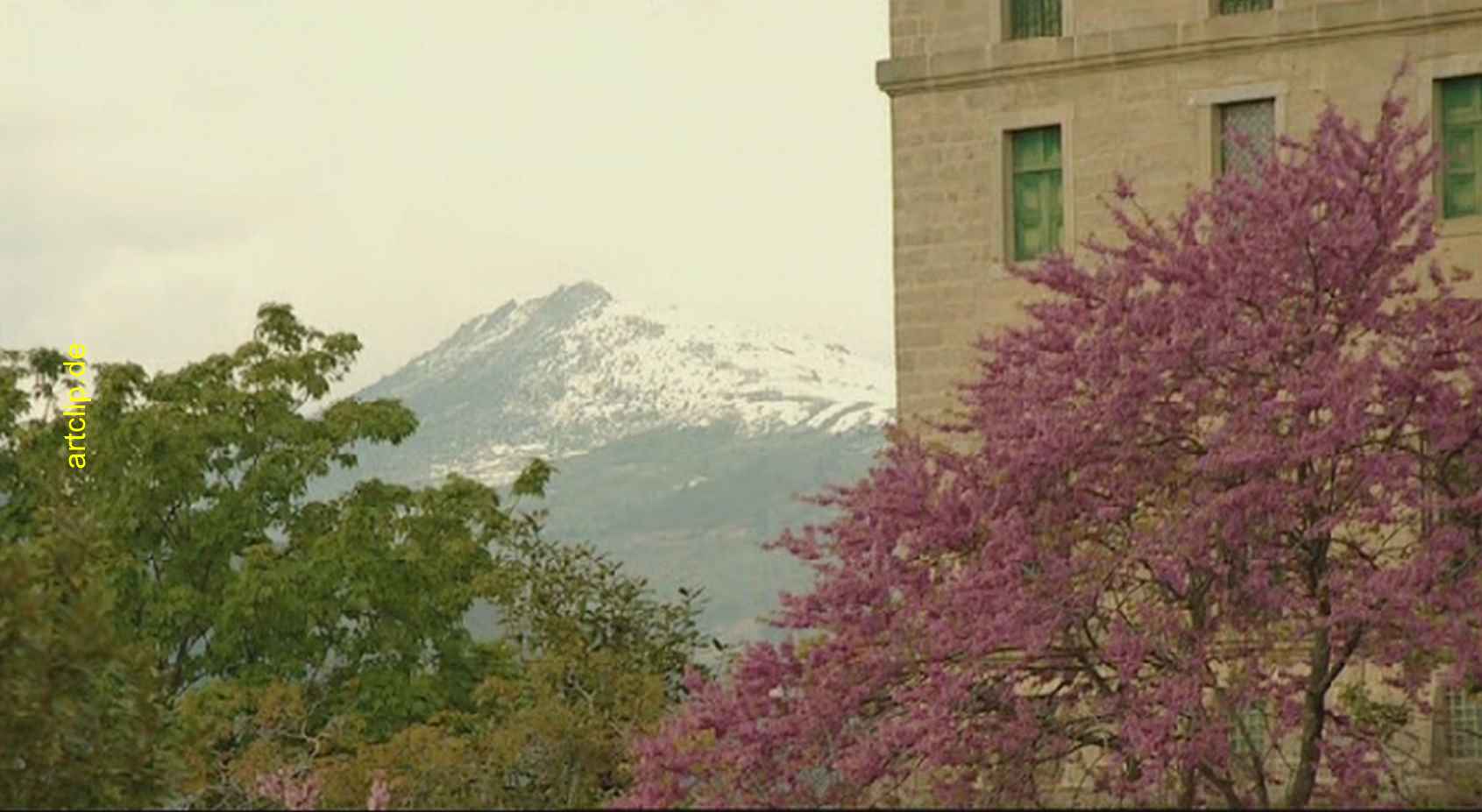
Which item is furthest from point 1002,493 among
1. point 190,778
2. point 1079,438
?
point 190,778

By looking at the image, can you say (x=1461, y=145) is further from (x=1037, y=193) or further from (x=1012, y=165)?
(x=1012, y=165)

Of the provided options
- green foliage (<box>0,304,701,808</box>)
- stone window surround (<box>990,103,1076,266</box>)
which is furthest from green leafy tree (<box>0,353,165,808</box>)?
stone window surround (<box>990,103,1076,266</box>)

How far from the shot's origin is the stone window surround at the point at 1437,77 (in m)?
48.8

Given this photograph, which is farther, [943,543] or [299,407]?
[299,407]

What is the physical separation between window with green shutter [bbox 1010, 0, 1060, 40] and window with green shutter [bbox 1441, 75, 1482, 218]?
6.01 meters

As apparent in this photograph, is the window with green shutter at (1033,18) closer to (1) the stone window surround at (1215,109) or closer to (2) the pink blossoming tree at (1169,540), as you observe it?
(1) the stone window surround at (1215,109)

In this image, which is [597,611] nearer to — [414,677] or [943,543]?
[414,677]

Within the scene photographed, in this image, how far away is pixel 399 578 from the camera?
5756 cm

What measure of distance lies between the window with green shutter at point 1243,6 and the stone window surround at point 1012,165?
2570mm

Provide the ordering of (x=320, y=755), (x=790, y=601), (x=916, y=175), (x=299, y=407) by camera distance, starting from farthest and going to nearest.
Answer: (x=299, y=407)
(x=916, y=175)
(x=320, y=755)
(x=790, y=601)

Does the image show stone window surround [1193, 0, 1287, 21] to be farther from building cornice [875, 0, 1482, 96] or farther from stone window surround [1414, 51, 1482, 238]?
stone window surround [1414, 51, 1482, 238]

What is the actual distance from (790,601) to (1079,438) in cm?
360

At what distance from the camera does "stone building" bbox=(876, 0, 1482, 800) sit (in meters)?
49.1

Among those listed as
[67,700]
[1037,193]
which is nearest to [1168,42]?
[1037,193]
